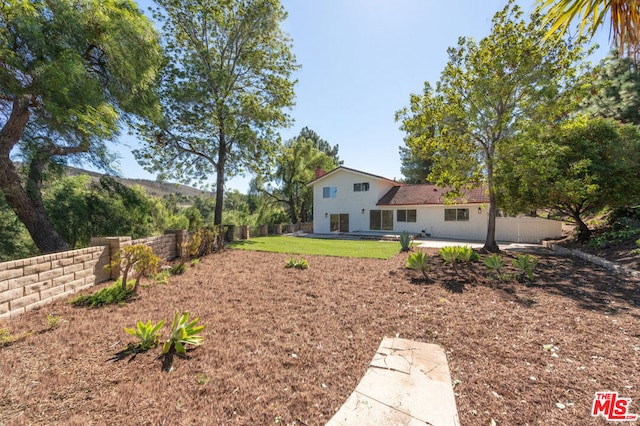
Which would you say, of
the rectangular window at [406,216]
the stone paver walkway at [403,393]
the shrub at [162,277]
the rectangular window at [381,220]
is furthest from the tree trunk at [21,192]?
the rectangular window at [406,216]

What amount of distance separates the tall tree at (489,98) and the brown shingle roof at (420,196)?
248 inches

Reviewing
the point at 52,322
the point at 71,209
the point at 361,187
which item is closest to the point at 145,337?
the point at 52,322

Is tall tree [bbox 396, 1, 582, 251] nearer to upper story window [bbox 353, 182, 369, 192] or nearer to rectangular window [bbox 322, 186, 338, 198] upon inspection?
upper story window [bbox 353, 182, 369, 192]

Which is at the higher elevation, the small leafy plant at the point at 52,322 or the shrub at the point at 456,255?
the shrub at the point at 456,255

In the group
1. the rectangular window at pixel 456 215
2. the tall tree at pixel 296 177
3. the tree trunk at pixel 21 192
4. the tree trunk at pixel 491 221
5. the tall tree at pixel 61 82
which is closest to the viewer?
the tall tree at pixel 61 82

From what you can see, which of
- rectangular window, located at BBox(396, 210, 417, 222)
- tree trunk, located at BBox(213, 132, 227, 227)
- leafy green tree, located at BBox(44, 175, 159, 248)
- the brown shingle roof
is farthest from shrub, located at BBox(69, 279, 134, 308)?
rectangular window, located at BBox(396, 210, 417, 222)

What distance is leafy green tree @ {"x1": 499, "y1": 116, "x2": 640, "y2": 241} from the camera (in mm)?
9438

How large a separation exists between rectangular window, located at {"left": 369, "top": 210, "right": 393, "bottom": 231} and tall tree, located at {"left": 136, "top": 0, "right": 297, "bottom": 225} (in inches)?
404

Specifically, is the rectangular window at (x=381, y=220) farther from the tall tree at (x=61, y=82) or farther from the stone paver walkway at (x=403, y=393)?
the stone paver walkway at (x=403, y=393)

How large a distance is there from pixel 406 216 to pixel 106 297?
19155 mm

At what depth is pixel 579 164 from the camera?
9.38m

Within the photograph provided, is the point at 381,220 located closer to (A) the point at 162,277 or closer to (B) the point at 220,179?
(B) the point at 220,179

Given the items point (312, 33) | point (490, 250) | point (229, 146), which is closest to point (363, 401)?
point (490, 250)

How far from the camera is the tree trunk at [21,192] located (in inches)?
253
